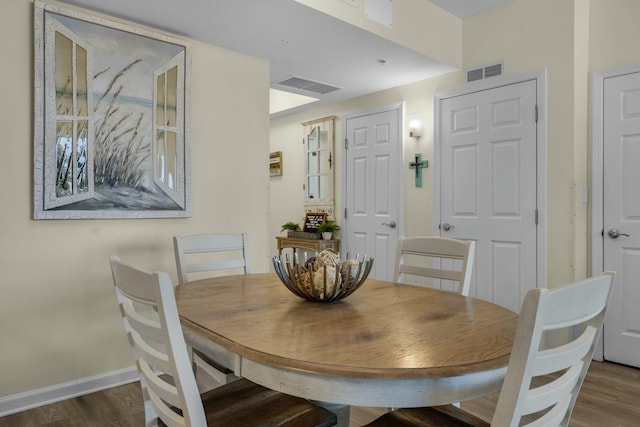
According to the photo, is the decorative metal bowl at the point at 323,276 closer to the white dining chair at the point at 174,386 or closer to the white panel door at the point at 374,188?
the white dining chair at the point at 174,386

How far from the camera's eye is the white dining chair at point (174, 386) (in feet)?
3.16

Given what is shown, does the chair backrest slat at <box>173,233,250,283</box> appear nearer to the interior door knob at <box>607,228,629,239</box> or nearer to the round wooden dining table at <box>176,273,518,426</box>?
the round wooden dining table at <box>176,273,518,426</box>

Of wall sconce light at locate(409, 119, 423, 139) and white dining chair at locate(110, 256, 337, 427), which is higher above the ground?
wall sconce light at locate(409, 119, 423, 139)

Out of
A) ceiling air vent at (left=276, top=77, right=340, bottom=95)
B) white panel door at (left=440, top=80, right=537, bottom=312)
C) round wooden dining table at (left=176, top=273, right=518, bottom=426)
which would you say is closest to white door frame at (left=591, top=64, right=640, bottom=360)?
white panel door at (left=440, top=80, right=537, bottom=312)

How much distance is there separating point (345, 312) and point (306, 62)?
8.66 feet

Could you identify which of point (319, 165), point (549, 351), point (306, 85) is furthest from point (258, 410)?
point (319, 165)

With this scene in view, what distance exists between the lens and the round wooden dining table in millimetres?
946

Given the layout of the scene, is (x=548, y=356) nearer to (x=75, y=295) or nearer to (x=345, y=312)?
(x=345, y=312)

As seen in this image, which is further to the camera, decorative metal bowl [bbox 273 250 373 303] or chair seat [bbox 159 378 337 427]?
decorative metal bowl [bbox 273 250 373 303]

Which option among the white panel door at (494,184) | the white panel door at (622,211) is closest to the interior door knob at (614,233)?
the white panel door at (622,211)

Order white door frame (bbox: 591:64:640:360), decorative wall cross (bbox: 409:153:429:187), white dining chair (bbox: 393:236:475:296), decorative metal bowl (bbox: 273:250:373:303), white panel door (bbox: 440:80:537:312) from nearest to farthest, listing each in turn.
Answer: decorative metal bowl (bbox: 273:250:373:303), white dining chair (bbox: 393:236:475:296), white door frame (bbox: 591:64:640:360), white panel door (bbox: 440:80:537:312), decorative wall cross (bbox: 409:153:429:187)

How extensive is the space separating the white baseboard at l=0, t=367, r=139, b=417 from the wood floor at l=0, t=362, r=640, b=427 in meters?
0.04

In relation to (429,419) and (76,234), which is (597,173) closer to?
(429,419)

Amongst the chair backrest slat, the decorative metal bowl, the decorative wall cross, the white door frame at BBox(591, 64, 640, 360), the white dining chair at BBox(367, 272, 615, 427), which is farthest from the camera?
the decorative wall cross
